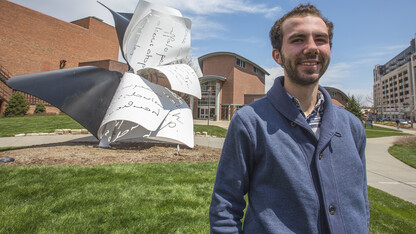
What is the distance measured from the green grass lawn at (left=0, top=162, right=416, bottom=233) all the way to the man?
1.80m

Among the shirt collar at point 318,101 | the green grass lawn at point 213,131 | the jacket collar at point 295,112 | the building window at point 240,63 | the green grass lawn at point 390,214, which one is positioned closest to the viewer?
the jacket collar at point 295,112

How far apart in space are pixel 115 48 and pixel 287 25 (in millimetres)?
43001

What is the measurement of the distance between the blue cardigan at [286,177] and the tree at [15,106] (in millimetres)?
24964

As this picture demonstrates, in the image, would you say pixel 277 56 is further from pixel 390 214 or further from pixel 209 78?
pixel 209 78

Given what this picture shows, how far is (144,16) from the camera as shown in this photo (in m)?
8.23

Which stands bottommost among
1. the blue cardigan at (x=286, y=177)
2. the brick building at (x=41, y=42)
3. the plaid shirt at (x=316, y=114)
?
the blue cardigan at (x=286, y=177)

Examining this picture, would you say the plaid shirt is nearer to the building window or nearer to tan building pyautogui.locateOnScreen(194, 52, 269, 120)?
tan building pyautogui.locateOnScreen(194, 52, 269, 120)

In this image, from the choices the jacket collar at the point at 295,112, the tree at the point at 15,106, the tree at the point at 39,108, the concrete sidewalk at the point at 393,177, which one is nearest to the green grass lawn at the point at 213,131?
the concrete sidewalk at the point at 393,177

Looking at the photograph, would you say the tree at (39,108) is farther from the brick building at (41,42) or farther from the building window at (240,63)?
the building window at (240,63)

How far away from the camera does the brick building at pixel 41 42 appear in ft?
84.1

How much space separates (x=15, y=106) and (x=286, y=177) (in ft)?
83.5

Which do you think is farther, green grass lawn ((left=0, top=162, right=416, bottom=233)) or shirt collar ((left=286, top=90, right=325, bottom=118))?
green grass lawn ((left=0, top=162, right=416, bottom=233))

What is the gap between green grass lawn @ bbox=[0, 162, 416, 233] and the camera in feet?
9.05

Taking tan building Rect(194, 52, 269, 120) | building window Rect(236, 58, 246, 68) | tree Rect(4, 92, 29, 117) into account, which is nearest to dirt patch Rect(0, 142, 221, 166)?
tree Rect(4, 92, 29, 117)
